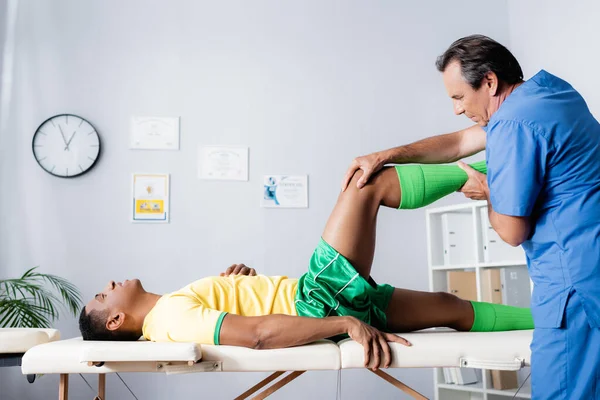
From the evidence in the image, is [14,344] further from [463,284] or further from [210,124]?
[463,284]

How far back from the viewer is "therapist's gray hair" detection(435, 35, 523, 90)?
1.49 metres

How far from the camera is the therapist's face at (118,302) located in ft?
5.98

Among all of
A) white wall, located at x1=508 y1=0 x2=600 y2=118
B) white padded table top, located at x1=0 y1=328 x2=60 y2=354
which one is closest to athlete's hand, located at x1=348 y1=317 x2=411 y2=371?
white padded table top, located at x1=0 y1=328 x2=60 y2=354

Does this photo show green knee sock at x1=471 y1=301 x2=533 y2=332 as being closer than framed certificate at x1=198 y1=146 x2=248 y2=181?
Yes

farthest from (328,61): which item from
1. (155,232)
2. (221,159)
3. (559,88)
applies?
(559,88)

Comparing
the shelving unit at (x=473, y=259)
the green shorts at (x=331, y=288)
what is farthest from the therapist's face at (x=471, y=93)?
the shelving unit at (x=473, y=259)

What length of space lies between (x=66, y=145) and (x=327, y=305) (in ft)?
7.15

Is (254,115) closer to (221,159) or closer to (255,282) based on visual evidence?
(221,159)

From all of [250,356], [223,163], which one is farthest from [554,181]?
[223,163]

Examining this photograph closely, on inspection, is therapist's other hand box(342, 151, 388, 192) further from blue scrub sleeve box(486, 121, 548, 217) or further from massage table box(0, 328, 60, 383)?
massage table box(0, 328, 60, 383)

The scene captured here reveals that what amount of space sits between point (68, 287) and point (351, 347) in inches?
82.0

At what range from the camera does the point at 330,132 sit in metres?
3.56

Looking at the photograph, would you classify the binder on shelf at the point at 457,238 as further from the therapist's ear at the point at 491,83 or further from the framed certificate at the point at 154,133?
the therapist's ear at the point at 491,83

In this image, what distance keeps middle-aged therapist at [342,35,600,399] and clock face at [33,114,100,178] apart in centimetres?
251
